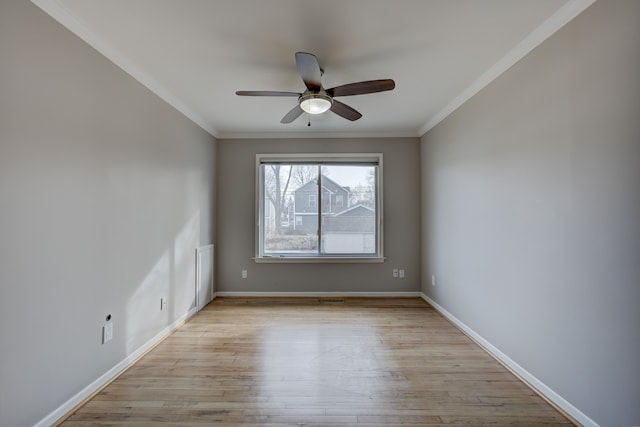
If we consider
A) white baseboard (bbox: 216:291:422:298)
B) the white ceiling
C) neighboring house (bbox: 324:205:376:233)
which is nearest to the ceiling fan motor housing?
the white ceiling

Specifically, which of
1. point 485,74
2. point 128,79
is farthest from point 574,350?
point 128,79

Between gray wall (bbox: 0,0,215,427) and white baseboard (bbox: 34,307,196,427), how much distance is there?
41 millimetres

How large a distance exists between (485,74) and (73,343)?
369 cm

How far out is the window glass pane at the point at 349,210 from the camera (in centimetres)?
424

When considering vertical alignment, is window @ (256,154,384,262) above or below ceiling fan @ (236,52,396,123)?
below

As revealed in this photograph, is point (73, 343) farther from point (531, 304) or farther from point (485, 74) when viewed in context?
point (485, 74)

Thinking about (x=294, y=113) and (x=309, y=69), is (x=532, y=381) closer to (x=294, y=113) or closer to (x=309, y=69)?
(x=309, y=69)

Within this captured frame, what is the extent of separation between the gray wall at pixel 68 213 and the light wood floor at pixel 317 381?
38cm

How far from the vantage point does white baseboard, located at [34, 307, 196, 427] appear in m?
1.64

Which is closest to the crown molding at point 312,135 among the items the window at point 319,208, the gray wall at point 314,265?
the gray wall at point 314,265

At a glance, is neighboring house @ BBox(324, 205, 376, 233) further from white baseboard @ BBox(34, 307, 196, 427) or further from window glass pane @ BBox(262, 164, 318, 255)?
white baseboard @ BBox(34, 307, 196, 427)

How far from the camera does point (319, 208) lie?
4.26 metres

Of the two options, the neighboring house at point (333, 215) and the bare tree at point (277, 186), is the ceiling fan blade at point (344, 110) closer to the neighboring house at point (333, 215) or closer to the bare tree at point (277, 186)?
the neighboring house at point (333, 215)

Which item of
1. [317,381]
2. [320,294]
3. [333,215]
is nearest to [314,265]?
[320,294]
